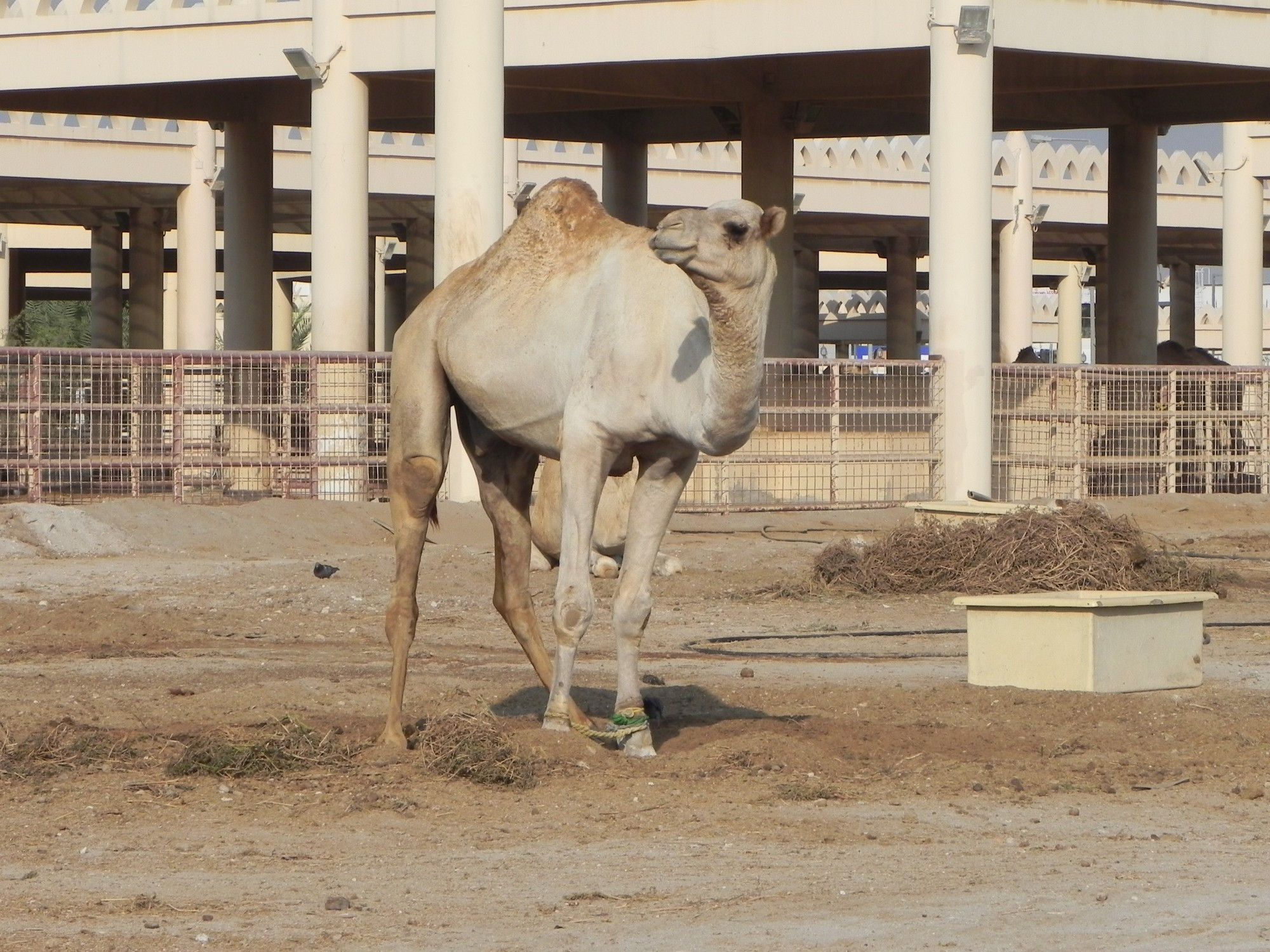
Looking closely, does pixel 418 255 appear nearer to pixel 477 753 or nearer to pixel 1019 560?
pixel 1019 560

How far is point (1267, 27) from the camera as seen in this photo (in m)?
24.7

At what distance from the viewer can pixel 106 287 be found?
43.4 metres

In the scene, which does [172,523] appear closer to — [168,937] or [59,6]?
[59,6]

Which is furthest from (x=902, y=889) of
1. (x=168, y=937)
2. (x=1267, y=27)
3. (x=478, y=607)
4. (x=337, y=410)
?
(x=1267, y=27)

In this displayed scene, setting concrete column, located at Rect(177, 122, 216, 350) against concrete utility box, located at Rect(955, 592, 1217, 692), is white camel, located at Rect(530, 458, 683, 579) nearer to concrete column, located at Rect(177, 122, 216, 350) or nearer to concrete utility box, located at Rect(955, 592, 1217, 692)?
concrete utility box, located at Rect(955, 592, 1217, 692)

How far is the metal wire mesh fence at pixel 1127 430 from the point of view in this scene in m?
24.5

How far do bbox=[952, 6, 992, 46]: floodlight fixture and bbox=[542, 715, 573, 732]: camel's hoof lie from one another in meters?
16.5

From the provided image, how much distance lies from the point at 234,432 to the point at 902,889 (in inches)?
672

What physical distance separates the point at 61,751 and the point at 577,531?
2254 mm

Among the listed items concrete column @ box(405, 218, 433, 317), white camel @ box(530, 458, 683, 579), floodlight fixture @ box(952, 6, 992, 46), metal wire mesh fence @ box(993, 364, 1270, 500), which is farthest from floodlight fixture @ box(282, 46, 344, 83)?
concrete column @ box(405, 218, 433, 317)

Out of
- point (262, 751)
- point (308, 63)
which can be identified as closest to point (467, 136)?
point (308, 63)

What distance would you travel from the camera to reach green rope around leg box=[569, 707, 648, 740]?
755cm

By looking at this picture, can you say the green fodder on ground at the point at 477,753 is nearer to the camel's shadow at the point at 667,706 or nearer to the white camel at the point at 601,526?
the camel's shadow at the point at 667,706

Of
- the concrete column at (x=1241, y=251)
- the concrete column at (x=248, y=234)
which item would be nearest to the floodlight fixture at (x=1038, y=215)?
the concrete column at (x=1241, y=251)
